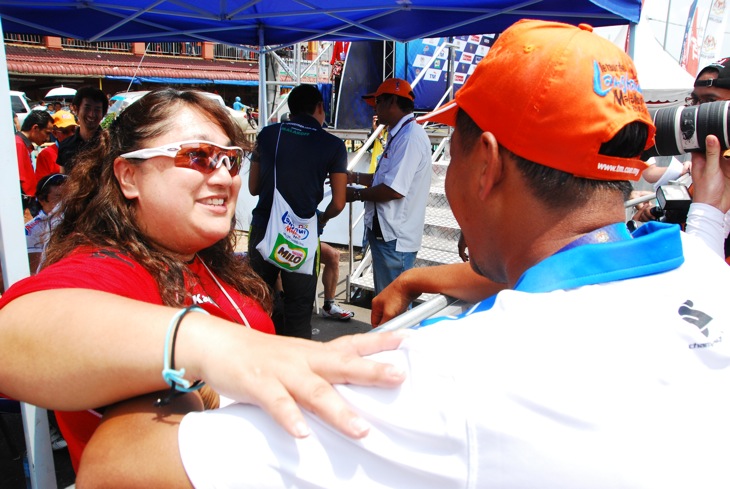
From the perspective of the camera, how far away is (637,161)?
1.05 metres

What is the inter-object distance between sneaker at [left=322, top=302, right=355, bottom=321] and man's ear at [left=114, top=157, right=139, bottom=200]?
4199mm

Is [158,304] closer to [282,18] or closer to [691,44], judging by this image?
[282,18]

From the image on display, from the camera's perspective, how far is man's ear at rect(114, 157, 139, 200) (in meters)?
1.57

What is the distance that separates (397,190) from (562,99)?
11.8ft

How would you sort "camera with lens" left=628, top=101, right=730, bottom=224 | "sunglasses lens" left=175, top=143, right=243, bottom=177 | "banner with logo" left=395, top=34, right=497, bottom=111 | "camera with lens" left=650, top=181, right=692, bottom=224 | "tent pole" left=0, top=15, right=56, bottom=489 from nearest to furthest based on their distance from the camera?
"sunglasses lens" left=175, top=143, right=243, bottom=177, "tent pole" left=0, top=15, right=56, bottom=489, "camera with lens" left=628, top=101, right=730, bottom=224, "camera with lens" left=650, top=181, right=692, bottom=224, "banner with logo" left=395, top=34, right=497, bottom=111

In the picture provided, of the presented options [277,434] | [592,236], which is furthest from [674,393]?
[277,434]

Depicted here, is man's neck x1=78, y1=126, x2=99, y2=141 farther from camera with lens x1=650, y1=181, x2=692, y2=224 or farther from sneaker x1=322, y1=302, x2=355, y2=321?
camera with lens x1=650, y1=181, x2=692, y2=224

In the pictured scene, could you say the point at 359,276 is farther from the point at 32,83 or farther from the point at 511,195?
the point at 32,83

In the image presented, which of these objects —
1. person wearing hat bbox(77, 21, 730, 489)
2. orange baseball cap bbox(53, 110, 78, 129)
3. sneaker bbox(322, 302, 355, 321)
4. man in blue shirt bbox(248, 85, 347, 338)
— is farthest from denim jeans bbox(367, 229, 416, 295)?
A: orange baseball cap bbox(53, 110, 78, 129)

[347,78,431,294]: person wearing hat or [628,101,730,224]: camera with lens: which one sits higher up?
[628,101,730,224]: camera with lens

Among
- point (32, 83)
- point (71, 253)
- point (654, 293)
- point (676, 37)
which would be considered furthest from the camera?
point (32, 83)

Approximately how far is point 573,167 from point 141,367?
2.81ft

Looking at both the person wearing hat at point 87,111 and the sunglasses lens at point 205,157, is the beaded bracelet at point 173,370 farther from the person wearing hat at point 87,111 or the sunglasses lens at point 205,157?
the person wearing hat at point 87,111

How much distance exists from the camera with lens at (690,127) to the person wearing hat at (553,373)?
119 centimetres
